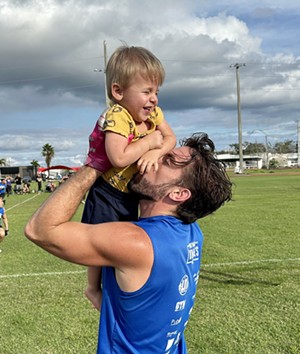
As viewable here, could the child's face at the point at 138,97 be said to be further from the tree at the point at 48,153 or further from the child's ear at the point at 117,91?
the tree at the point at 48,153

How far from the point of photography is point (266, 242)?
35.4 feet

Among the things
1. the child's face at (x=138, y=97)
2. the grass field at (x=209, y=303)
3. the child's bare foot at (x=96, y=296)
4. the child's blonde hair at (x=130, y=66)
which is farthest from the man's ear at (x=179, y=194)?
the grass field at (x=209, y=303)

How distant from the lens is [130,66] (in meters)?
2.47

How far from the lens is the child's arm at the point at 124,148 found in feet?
7.54

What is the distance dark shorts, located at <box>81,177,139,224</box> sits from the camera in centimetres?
258

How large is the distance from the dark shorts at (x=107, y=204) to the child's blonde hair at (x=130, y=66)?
1.86ft

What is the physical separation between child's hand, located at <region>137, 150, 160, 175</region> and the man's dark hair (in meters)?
0.18

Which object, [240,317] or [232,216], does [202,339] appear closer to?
[240,317]

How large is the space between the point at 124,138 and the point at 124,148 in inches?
2.2

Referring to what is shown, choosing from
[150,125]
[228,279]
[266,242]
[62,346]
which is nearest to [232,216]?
[266,242]

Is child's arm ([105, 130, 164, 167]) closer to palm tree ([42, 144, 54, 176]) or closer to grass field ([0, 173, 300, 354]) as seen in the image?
grass field ([0, 173, 300, 354])

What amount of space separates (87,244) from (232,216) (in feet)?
49.2

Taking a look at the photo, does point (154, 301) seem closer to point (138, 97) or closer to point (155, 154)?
point (155, 154)

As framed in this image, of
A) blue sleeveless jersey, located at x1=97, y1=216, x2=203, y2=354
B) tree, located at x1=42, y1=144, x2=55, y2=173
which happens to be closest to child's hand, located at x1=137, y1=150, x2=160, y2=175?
blue sleeveless jersey, located at x1=97, y1=216, x2=203, y2=354
